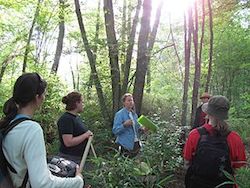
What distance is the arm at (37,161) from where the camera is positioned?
1776mm

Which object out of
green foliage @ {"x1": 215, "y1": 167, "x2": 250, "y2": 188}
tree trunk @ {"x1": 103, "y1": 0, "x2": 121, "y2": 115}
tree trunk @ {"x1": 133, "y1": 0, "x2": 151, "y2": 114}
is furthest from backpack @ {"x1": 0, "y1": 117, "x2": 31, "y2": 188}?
tree trunk @ {"x1": 103, "y1": 0, "x2": 121, "y2": 115}

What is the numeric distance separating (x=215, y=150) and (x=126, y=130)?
3.21 metres

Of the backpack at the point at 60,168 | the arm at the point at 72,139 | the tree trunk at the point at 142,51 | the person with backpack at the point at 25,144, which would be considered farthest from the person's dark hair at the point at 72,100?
the tree trunk at the point at 142,51

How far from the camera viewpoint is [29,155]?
1796mm

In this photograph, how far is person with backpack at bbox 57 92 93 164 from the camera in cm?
408

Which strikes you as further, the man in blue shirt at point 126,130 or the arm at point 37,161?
the man in blue shirt at point 126,130

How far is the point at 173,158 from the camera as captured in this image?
581cm

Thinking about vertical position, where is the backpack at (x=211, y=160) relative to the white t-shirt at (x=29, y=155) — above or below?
below

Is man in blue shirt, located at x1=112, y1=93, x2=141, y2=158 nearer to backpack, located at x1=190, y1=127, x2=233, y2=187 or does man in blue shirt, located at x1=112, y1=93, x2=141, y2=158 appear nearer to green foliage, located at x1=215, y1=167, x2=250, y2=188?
backpack, located at x1=190, y1=127, x2=233, y2=187

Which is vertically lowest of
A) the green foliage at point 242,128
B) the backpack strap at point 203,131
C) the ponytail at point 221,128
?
the green foliage at point 242,128

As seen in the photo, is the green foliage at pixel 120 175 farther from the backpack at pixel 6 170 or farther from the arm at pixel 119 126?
the backpack at pixel 6 170

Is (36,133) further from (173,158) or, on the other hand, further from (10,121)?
(173,158)

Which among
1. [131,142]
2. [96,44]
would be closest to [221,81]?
[96,44]

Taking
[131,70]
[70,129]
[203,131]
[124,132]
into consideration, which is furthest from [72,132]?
[131,70]
